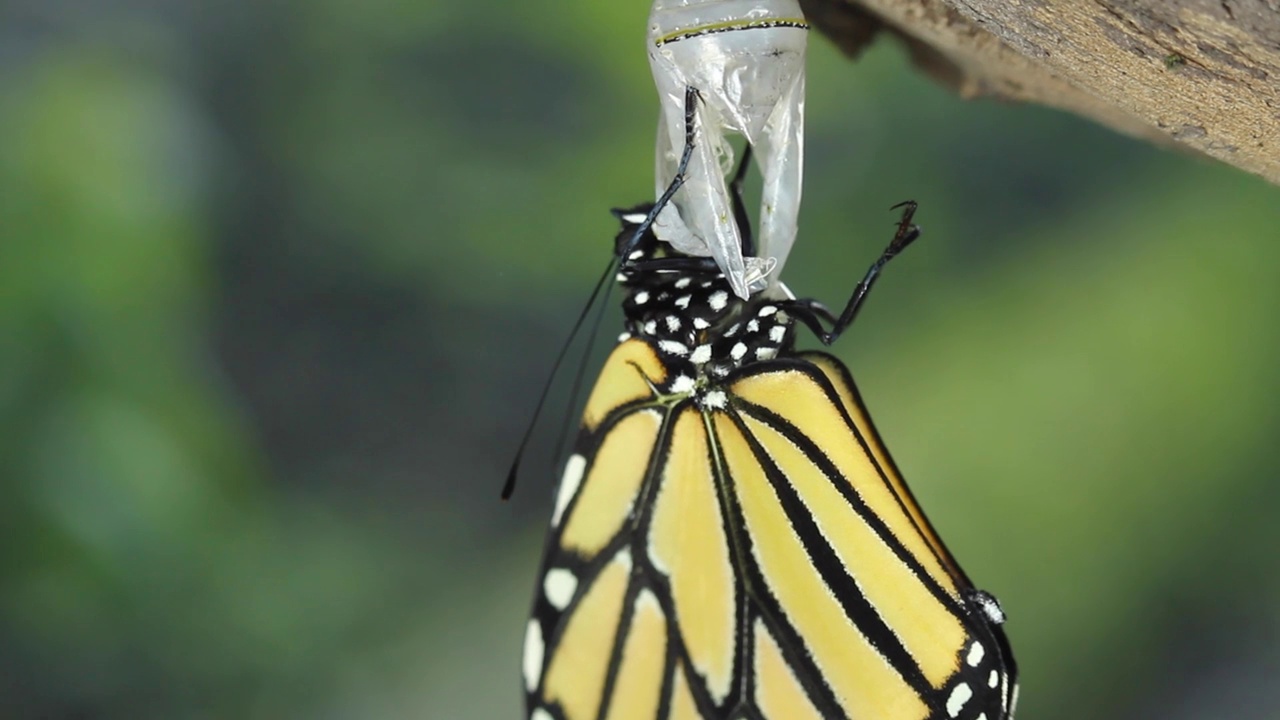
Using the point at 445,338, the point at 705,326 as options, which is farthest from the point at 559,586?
the point at 445,338

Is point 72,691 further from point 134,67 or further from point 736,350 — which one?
point 736,350

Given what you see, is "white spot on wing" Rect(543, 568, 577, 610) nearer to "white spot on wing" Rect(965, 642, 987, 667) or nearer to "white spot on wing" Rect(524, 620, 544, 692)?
"white spot on wing" Rect(524, 620, 544, 692)

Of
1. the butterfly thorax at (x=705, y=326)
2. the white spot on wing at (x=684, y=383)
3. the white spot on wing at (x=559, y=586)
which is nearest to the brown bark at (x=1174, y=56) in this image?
the butterfly thorax at (x=705, y=326)

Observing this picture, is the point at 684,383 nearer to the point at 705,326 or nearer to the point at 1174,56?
the point at 705,326

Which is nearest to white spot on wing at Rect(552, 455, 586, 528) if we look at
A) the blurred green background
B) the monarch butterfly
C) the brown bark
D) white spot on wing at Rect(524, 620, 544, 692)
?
the monarch butterfly

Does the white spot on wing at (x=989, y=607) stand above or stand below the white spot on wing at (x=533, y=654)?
above

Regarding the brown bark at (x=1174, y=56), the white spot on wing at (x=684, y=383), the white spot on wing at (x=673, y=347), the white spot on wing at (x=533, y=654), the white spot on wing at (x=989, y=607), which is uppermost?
the brown bark at (x=1174, y=56)

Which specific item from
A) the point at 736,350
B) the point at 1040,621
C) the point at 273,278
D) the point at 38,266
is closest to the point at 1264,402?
the point at 1040,621

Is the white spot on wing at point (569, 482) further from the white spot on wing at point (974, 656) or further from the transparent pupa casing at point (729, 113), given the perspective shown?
the white spot on wing at point (974, 656)
